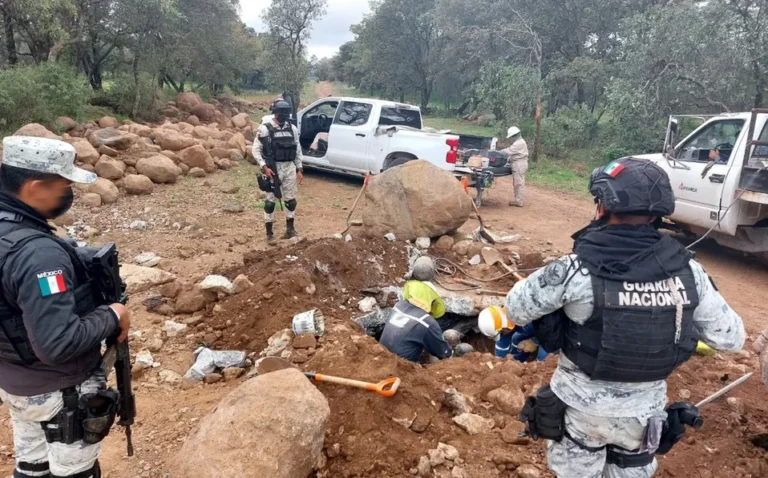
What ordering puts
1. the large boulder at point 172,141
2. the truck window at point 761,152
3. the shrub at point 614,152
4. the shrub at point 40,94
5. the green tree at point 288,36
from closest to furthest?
the truck window at point 761,152
the shrub at point 40,94
the large boulder at point 172,141
the shrub at point 614,152
the green tree at point 288,36

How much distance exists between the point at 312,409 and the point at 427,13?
85.2ft

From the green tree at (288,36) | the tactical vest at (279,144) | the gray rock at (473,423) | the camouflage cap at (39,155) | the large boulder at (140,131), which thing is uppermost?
the green tree at (288,36)

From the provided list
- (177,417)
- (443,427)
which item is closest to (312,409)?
(443,427)

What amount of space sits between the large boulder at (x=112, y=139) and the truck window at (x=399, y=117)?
17.6ft

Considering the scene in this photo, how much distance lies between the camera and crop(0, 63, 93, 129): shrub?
11.0m

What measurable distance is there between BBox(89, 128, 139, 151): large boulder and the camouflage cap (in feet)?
31.1

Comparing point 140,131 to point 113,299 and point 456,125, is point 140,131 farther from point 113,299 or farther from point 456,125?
point 456,125

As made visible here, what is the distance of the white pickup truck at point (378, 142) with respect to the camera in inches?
372

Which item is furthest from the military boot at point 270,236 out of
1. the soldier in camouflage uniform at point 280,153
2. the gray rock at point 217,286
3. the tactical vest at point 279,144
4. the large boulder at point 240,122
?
the large boulder at point 240,122

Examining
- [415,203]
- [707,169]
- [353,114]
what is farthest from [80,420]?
[353,114]

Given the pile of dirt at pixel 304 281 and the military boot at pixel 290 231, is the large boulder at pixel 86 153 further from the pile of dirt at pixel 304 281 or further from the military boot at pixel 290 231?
the pile of dirt at pixel 304 281

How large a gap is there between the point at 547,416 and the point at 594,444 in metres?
0.22

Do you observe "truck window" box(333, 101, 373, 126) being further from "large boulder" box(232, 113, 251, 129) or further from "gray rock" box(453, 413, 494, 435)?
"large boulder" box(232, 113, 251, 129)

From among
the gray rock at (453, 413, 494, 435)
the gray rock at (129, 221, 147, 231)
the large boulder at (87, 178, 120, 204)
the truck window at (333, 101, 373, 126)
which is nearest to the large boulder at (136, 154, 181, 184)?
the large boulder at (87, 178, 120, 204)
